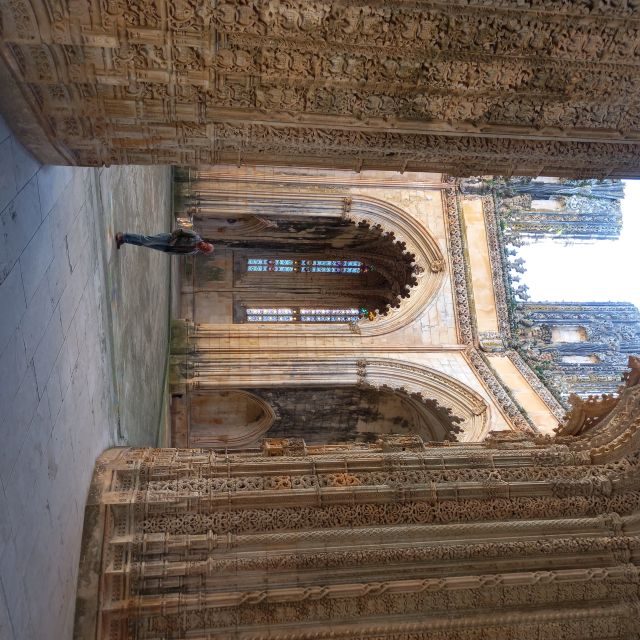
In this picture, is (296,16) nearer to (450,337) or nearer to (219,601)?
(219,601)

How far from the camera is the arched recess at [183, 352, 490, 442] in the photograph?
37.0 feet

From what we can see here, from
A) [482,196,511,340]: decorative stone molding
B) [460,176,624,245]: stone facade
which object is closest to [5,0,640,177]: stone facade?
[482,196,511,340]: decorative stone molding

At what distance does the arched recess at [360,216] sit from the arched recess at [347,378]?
0.85 m

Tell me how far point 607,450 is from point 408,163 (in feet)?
11.6

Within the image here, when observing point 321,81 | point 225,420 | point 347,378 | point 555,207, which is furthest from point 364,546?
point 555,207

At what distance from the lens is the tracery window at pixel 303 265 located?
53.4 feet

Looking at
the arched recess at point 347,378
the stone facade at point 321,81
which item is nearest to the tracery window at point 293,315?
the arched recess at point 347,378

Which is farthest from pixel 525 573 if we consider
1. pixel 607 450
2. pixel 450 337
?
pixel 450 337

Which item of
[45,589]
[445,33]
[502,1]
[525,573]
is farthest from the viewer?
[525,573]

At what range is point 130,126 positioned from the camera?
3.51 m

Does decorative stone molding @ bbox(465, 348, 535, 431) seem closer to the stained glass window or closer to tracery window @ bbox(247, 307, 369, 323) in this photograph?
tracery window @ bbox(247, 307, 369, 323)

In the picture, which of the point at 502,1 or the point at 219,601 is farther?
the point at 219,601

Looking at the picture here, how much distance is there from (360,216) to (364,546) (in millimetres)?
9652

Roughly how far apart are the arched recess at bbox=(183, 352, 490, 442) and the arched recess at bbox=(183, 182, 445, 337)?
85 centimetres
